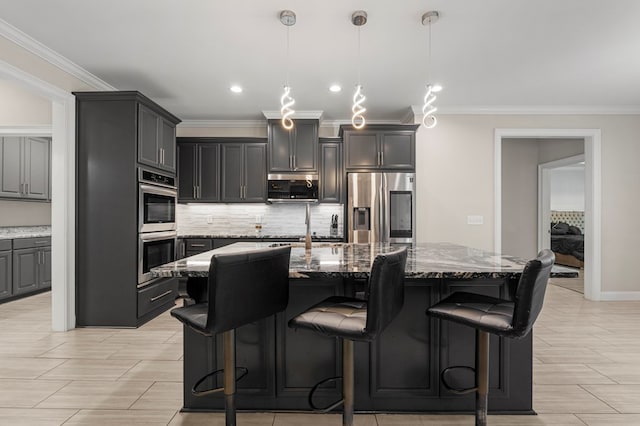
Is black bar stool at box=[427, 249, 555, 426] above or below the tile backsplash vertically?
below

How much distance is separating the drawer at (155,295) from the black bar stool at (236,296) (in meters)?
2.29

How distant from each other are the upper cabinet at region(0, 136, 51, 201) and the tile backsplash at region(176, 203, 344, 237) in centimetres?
211

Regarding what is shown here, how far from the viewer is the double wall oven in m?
3.66

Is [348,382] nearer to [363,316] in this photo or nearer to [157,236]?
[363,316]

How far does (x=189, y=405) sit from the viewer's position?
82.8 inches

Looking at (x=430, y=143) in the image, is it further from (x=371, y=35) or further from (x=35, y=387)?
(x=35, y=387)

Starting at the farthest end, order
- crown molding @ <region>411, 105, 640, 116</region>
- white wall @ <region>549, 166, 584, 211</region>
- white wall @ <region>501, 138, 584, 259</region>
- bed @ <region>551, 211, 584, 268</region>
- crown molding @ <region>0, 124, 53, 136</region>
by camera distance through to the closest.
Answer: white wall @ <region>549, 166, 584, 211</region>, bed @ <region>551, 211, 584, 268</region>, white wall @ <region>501, 138, 584, 259</region>, crown molding @ <region>411, 105, 640, 116</region>, crown molding @ <region>0, 124, 53, 136</region>

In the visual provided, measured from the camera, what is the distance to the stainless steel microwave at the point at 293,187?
502 centimetres

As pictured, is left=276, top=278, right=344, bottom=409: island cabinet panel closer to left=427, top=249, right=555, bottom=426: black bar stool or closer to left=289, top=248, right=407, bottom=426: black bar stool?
left=289, top=248, right=407, bottom=426: black bar stool

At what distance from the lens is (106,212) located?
11.8 feet

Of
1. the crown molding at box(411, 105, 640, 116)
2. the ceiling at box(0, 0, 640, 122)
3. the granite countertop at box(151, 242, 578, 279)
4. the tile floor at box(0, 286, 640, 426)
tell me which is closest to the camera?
the granite countertop at box(151, 242, 578, 279)

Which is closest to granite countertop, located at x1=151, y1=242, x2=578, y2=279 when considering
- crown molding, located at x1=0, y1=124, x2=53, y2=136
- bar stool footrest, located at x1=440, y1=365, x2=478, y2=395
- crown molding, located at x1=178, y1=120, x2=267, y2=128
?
bar stool footrest, located at x1=440, y1=365, x2=478, y2=395

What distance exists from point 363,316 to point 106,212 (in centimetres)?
316

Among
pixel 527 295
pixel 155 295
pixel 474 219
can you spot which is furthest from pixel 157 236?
pixel 474 219
